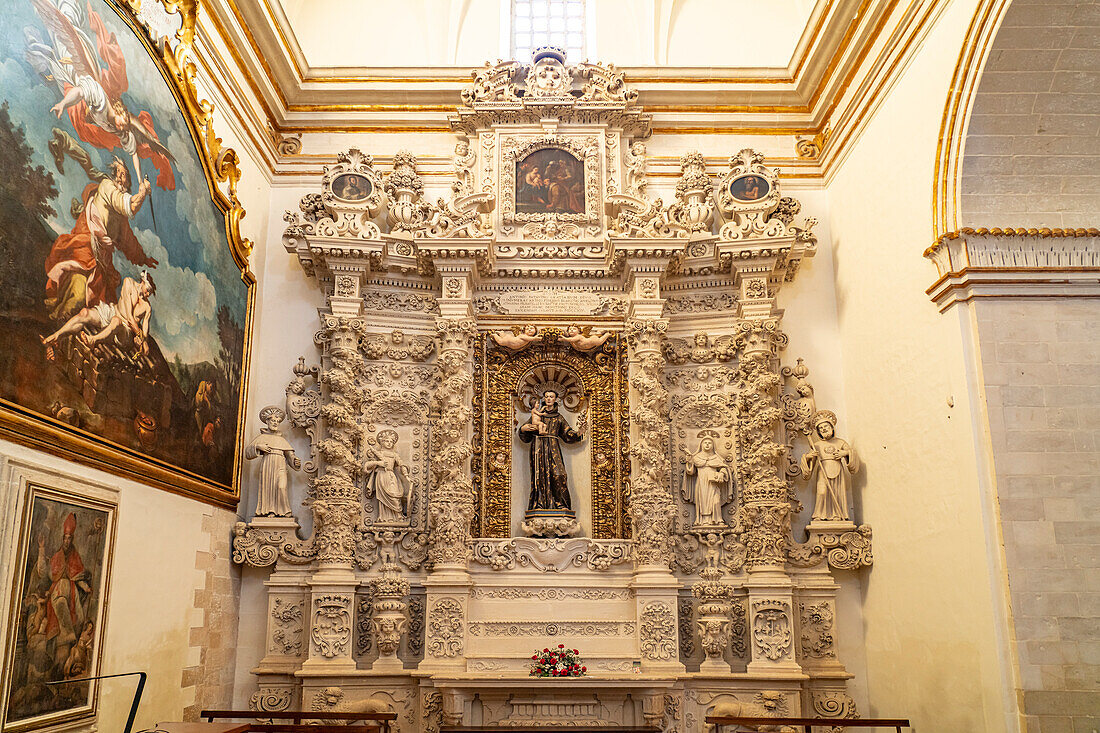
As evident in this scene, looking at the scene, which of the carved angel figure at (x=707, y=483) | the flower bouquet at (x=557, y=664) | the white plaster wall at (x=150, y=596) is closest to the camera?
the white plaster wall at (x=150, y=596)

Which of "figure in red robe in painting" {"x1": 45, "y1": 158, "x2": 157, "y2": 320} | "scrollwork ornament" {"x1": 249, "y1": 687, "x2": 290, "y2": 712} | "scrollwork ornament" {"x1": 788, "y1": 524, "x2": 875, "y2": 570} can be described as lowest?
"scrollwork ornament" {"x1": 249, "y1": 687, "x2": 290, "y2": 712}

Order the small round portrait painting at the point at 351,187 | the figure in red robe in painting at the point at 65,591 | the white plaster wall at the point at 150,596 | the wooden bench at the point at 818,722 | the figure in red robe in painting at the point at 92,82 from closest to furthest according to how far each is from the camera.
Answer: the figure in red robe in painting at the point at 65,591 < the figure in red robe in painting at the point at 92,82 < the white plaster wall at the point at 150,596 < the wooden bench at the point at 818,722 < the small round portrait painting at the point at 351,187

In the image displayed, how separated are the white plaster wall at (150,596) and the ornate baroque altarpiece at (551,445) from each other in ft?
4.56

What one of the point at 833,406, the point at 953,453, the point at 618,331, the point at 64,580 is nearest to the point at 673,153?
the point at 618,331

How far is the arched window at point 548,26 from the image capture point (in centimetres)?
1268

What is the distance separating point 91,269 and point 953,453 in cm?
706

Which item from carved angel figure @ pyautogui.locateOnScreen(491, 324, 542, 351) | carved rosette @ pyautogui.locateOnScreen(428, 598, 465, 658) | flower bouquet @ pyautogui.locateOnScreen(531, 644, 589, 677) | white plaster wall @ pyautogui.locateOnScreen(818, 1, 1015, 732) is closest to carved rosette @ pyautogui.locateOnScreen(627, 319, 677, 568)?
carved angel figure @ pyautogui.locateOnScreen(491, 324, 542, 351)

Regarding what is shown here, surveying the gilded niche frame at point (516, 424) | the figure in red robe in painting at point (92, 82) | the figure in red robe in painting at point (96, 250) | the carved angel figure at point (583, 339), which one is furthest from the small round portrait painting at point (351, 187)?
the figure in red robe in painting at point (96, 250)

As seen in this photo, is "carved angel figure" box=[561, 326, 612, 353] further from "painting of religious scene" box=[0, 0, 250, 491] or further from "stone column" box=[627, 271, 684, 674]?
"painting of religious scene" box=[0, 0, 250, 491]

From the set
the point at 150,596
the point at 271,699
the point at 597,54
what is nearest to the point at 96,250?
the point at 150,596

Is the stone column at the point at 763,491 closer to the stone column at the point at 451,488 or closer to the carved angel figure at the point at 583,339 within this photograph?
the carved angel figure at the point at 583,339

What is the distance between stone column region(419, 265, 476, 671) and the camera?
9.50 metres

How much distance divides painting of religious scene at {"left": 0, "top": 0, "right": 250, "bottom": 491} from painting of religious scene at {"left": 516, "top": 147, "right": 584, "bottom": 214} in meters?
3.75

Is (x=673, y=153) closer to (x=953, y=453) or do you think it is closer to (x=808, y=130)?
(x=808, y=130)
